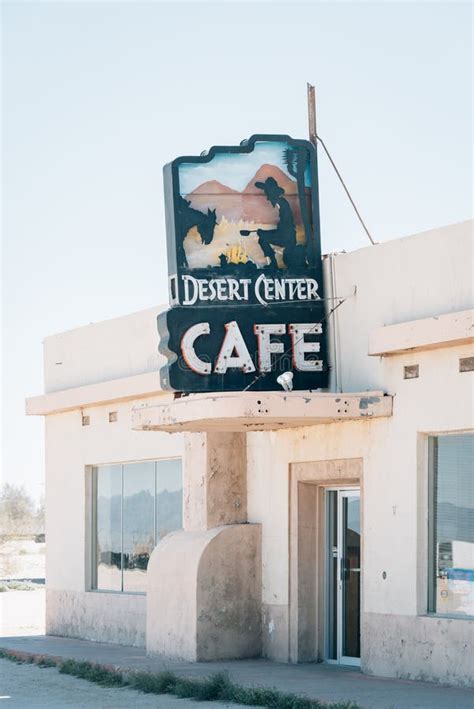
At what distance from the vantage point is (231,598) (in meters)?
18.6

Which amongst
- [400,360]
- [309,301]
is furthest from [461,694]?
[309,301]

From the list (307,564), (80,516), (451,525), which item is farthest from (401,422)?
(80,516)

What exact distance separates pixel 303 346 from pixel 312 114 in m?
3.41

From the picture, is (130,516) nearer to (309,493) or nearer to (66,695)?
(309,493)

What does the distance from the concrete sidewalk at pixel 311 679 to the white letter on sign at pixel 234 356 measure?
145 inches

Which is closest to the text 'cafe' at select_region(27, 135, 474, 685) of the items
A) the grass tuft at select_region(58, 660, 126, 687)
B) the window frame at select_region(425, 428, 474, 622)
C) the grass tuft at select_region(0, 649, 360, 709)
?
the window frame at select_region(425, 428, 474, 622)

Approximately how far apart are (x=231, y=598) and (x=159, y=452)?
11.7ft

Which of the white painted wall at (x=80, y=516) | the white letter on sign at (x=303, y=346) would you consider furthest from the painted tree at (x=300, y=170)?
the white painted wall at (x=80, y=516)

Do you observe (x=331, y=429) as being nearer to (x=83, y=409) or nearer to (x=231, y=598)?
(x=231, y=598)

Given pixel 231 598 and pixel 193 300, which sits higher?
pixel 193 300

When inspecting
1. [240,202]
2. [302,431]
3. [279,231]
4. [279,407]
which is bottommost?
[302,431]

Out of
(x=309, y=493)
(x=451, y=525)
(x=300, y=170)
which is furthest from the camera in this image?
(x=309, y=493)

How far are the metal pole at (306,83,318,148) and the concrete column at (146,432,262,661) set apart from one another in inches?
162

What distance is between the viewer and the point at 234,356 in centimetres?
1777
